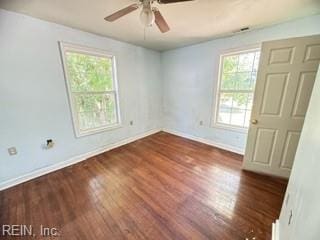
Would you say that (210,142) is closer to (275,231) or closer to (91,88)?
(275,231)

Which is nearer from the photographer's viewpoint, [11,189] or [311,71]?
[311,71]

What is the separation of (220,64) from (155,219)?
3107 millimetres

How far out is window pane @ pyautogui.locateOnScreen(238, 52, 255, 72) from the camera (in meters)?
2.72

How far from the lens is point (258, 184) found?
209 centimetres

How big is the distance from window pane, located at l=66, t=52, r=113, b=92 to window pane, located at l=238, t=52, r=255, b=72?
278 cm

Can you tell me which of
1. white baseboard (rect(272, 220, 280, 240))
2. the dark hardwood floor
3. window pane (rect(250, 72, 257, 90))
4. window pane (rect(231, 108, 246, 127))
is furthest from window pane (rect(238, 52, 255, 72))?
white baseboard (rect(272, 220, 280, 240))

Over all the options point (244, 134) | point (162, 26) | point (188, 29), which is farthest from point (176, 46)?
point (244, 134)

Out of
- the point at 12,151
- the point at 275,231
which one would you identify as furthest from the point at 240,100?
the point at 12,151

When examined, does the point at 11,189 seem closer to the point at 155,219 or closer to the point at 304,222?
the point at 155,219

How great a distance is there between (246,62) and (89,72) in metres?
3.17

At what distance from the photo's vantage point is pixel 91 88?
2871 millimetres

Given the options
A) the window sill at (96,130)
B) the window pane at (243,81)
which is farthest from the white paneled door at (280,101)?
the window sill at (96,130)

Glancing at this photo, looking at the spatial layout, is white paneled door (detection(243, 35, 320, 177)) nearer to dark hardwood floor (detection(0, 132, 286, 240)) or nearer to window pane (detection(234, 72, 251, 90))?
dark hardwood floor (detection(0, 132, 286, 240))

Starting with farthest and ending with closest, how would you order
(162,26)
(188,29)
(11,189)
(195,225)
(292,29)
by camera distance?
1. (188,29)
2. (292,29)
3. (11,189)
4. (162,26)
5. (195,225)
